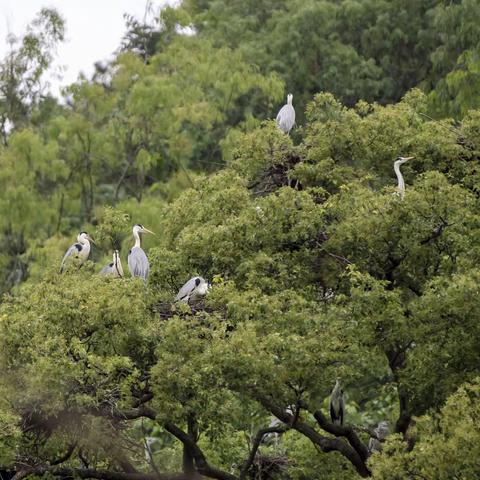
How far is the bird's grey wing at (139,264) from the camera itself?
48.2 ft

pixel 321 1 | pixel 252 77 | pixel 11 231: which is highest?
pixel 321 1

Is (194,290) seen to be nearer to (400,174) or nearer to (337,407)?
(400,174)

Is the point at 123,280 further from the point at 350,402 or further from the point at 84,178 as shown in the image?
the point at 84,178

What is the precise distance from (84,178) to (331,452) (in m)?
18.4

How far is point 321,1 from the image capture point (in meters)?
33.0

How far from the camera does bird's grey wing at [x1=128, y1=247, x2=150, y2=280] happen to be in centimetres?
1470

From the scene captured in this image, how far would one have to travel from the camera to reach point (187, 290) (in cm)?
1397

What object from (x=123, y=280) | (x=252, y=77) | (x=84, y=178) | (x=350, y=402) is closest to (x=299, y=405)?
(x=123, y=280)

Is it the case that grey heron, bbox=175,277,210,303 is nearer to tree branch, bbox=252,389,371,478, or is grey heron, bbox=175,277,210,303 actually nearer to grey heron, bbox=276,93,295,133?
tree branch, bbox=252,389,371,478

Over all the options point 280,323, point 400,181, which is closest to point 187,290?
point 280,323

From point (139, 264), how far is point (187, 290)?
3.68 feet

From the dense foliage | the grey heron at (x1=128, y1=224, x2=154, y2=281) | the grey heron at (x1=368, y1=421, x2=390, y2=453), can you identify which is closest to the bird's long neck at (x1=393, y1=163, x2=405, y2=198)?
the dense foliage

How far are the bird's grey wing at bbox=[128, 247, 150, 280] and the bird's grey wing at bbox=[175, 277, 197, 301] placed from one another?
643 millimetres

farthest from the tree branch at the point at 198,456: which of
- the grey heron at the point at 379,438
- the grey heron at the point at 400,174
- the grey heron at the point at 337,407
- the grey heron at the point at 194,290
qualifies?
the grey heron at the point at 400,174
